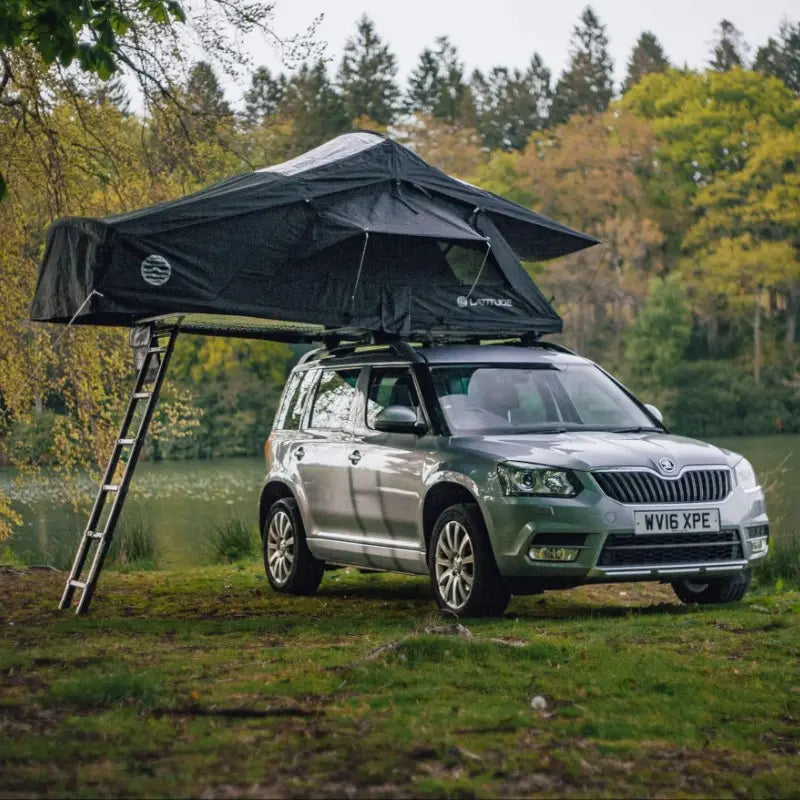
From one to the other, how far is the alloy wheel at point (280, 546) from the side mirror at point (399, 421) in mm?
2144

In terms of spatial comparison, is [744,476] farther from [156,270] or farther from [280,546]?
[156,270]

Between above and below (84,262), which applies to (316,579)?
below

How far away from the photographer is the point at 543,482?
35.1 feet

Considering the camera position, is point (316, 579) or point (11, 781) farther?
point (316, 579)

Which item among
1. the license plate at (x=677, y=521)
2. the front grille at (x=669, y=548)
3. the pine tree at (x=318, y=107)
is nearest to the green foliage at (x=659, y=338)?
the pine tree at (x=318, y=107)

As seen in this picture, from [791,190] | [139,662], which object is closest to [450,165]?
[791,190]

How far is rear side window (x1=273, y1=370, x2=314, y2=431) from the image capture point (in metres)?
13.8

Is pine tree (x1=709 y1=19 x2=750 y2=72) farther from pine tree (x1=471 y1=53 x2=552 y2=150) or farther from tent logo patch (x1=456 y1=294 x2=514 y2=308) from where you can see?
tent logo patch (x1=456 y1=294 x2=514 y2=308)

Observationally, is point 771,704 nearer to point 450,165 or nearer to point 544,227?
point 544,227

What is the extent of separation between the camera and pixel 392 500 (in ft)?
39.1

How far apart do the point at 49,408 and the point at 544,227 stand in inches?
334

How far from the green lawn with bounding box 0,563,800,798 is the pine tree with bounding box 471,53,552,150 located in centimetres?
9183

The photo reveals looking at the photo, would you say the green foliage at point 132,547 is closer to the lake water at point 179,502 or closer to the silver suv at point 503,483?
the lake water at point 179,502

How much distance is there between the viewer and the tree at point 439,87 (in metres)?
102
